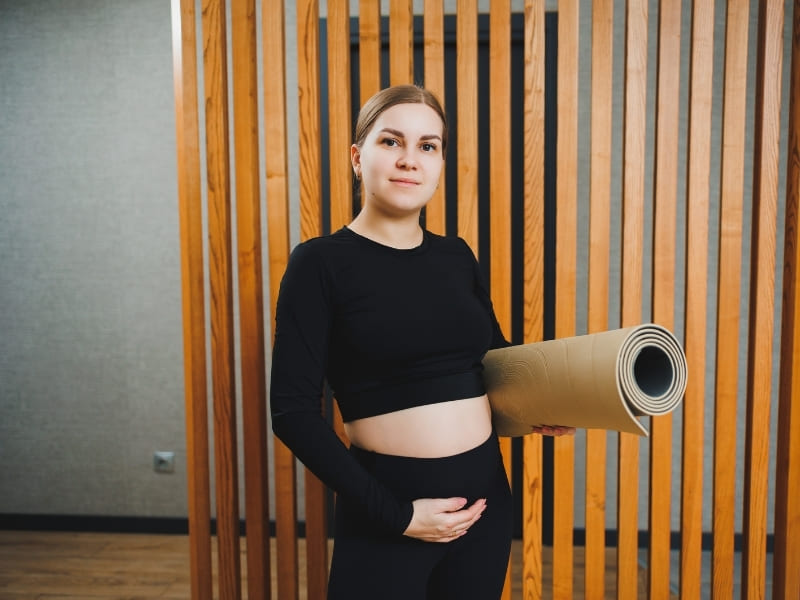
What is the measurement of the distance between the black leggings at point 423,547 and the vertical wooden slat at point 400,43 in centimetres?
102

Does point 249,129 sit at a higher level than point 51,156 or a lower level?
lower

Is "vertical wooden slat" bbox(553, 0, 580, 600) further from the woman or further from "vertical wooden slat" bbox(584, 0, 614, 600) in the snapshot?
the woman

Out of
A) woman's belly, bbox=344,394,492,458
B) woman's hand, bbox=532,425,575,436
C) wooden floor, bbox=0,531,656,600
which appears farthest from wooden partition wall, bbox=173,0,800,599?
wooden floor, bbox=0,531,656,600

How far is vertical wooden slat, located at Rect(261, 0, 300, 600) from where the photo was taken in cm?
150

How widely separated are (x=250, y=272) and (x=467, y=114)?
740 millimetres

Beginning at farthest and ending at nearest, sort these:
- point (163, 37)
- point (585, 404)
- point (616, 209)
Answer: point (163, 37) → point (616, 209) → point (585, 404)

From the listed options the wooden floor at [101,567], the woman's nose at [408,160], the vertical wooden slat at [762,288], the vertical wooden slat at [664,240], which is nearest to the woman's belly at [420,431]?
the woman's nose at [408,160]

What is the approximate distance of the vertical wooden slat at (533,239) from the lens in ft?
4.86

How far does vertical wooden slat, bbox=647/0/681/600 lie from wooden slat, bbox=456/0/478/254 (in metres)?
0.50

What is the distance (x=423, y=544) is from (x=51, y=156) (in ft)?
8.79

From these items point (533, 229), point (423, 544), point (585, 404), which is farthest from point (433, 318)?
point (533, 229)

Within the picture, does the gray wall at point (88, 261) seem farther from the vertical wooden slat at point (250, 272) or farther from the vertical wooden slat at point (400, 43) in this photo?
the vertical wooden slat at point (400, 43)

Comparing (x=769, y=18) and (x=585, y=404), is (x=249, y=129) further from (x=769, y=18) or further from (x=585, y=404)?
(x=769, y=18)

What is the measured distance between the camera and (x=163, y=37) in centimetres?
258
